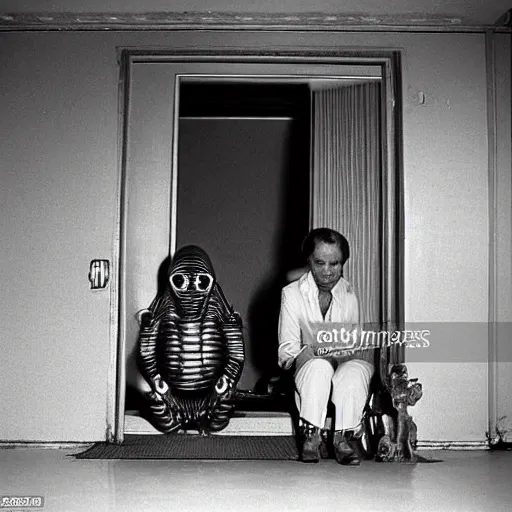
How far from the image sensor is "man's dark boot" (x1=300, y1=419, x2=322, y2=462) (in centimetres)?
420

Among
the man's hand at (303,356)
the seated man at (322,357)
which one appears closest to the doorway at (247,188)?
the seated man at (322,357)

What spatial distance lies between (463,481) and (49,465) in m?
2.06

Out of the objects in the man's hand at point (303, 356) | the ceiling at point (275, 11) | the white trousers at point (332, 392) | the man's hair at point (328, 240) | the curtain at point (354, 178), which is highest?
the ceiling at point (275, 11)

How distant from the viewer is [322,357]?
14.6ft

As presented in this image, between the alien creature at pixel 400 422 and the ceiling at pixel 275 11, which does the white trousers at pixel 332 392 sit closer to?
the alien creature at pixel 400 422

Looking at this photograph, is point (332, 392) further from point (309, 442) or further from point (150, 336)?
point (150, 336)

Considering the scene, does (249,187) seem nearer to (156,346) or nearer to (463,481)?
(156,346)

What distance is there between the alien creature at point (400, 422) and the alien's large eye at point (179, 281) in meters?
1.40

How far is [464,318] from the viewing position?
16.1 feet

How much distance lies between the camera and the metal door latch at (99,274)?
489cm

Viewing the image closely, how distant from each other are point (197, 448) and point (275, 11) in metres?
2.68

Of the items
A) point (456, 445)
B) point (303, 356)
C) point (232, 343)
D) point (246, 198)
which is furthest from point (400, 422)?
point (246, 198)

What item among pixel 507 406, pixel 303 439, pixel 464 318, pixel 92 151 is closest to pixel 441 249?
pixel 464 318

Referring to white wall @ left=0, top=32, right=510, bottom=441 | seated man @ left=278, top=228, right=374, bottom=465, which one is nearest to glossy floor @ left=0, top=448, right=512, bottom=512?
seated man @ left=278, top=228, right=374, bottom=465
